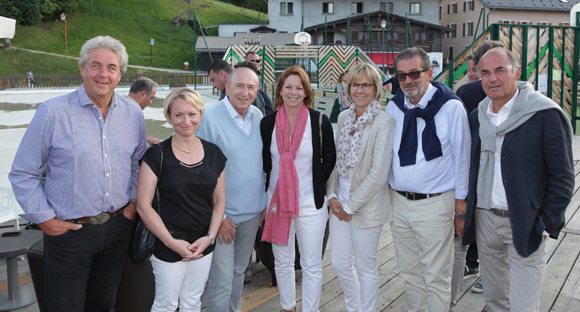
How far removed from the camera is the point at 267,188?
3039 mm

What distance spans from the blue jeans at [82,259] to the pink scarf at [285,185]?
0.88 metres

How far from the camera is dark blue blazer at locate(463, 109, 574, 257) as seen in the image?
7.59 ft

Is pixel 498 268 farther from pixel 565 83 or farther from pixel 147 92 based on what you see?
pixel 565 83

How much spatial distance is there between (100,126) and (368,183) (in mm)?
1558

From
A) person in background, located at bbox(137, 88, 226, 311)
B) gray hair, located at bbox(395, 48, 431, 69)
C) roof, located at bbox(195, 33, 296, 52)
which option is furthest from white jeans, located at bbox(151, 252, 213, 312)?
roof, located at bbox(195, 33, 296, 52)

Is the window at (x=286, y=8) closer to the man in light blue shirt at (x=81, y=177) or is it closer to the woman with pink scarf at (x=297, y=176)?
the woman with pink scarf at (x=297, y=176)

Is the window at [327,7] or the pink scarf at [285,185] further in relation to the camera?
the window at [327,7]

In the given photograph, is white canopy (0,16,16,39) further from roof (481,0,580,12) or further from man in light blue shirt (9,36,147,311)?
roof (481,0,580,12)

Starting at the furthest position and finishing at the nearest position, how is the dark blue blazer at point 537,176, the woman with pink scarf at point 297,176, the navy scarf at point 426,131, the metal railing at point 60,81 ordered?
1. the metal railing at point 60,81
2. the woman with pink scarf at point 297,176
3. the navy scarf at point 426,131
4. the dark blue blazer at point 537,176

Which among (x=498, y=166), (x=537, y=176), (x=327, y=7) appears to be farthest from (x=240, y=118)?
(x=327, y=7)

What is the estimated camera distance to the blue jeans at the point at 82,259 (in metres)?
2.32

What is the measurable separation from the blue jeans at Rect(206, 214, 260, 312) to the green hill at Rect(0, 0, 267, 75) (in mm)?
40571

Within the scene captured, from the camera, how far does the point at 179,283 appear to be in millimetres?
2463

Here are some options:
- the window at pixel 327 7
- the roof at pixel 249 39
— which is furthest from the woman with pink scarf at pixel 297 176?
the window at pixel 327 7
